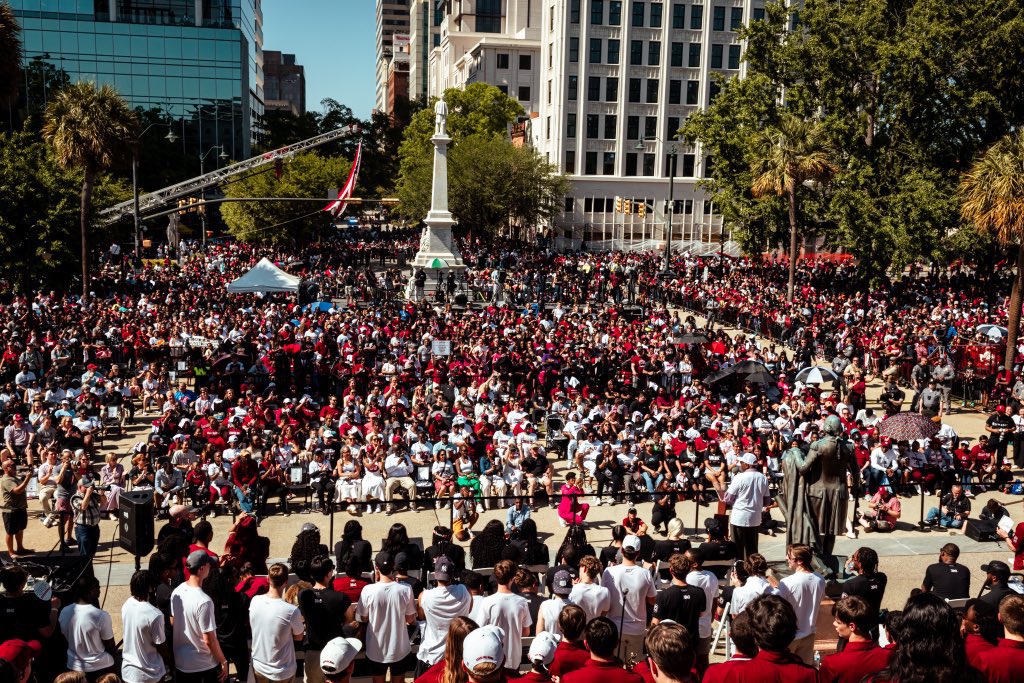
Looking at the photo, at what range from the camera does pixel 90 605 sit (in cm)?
651

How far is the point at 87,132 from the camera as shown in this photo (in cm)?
3378

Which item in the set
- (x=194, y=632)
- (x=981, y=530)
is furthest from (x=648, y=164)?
(x=194, y=632)

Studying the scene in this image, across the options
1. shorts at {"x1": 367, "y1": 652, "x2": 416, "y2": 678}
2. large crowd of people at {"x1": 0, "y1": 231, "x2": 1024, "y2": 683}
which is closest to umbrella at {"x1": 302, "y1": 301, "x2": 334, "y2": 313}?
large crowd of people at {"x1": 0, "y1": 231, "x2": 1024, "y2": 683}

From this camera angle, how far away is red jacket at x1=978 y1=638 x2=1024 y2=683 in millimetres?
5098

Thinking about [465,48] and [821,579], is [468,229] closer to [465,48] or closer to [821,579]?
[465,48]

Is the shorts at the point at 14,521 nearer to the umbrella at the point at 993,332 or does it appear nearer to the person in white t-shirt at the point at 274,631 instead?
the person in white t-shirt at the point at 274,631

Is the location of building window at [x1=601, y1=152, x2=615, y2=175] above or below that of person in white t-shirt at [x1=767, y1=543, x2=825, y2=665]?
above

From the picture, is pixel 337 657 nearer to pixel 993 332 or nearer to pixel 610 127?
pixel 993 332

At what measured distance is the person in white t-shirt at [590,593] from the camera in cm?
721

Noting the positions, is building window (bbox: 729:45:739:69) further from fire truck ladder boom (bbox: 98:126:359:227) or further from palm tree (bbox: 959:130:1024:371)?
palm tree (bbox: 959:130:1024:371)

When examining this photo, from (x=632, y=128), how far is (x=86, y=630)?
7117 cm

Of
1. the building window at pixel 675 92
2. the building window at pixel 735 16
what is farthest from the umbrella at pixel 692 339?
the building window at pixel 735 16

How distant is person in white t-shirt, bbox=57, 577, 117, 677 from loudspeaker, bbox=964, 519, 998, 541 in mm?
11490

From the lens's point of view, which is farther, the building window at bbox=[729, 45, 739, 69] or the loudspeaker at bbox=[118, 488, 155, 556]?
the building window at bbox=[729, 45, 739, 69]
